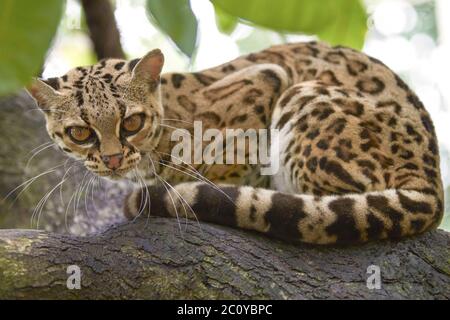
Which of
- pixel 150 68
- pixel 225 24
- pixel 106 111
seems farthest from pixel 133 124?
pixel 225 24

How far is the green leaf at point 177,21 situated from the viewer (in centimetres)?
92

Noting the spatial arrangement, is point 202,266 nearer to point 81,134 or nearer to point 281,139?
point 81,134

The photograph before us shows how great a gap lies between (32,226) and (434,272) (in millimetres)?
2718

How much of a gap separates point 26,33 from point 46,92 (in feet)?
7.98

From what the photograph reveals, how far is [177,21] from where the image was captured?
96 centimetres

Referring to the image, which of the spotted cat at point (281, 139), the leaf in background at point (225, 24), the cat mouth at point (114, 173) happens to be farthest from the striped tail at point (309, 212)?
the leaf in background at point (225, 24)

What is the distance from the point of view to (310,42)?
4113mm

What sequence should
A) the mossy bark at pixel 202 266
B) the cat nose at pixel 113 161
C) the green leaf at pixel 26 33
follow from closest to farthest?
the green leaf at pixel 26 33 < the mossy bark at pixel 202 266 < the cat nose at pixel 113 161

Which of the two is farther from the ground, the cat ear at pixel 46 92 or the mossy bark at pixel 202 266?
the cat ear at pixel 46 92

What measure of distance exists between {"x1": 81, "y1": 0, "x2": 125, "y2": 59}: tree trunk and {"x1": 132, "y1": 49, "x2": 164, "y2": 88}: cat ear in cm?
35

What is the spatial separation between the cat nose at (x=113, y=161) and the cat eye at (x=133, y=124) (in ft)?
0.52

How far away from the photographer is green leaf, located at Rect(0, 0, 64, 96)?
76 centimetres

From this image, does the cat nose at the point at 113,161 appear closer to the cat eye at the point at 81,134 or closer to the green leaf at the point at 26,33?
the cat eye at the point at 81,134

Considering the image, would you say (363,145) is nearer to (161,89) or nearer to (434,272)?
(434,272)
